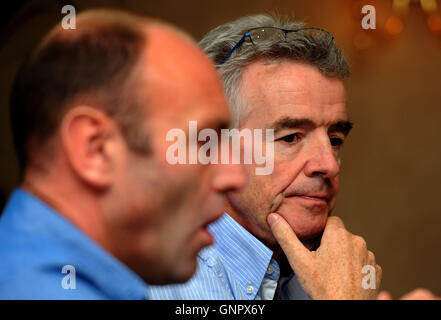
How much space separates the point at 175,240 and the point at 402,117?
7.74 feet

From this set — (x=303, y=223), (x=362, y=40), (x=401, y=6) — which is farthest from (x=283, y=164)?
(x=401, y=6)

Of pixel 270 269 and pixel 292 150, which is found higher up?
pixel 292 150

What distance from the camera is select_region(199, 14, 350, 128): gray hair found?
1.46 metres

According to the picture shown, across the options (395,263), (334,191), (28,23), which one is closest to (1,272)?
(334,191)

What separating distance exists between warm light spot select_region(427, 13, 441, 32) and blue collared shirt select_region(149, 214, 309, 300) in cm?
186

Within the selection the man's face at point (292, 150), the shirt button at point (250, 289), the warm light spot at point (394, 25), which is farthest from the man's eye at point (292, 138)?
the warm light spot at point (394, 25)

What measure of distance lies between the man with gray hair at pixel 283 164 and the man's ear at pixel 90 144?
620 mm

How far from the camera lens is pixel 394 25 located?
2807 millimetres

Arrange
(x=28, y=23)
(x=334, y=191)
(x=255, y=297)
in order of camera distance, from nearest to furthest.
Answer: (x=255, y=297) → (x=334, y=191) → (x=28, y=23)

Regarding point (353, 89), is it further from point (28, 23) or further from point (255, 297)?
point (255, 297)

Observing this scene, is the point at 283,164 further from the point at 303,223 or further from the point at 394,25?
the point at 394,25

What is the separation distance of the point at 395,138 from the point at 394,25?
1.83 feet

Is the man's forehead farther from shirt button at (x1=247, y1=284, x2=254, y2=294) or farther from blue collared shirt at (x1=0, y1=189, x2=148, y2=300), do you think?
blue collared shirt at (x1=0, y1=189, x2=148, y2=300)

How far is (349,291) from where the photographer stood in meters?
1.23
